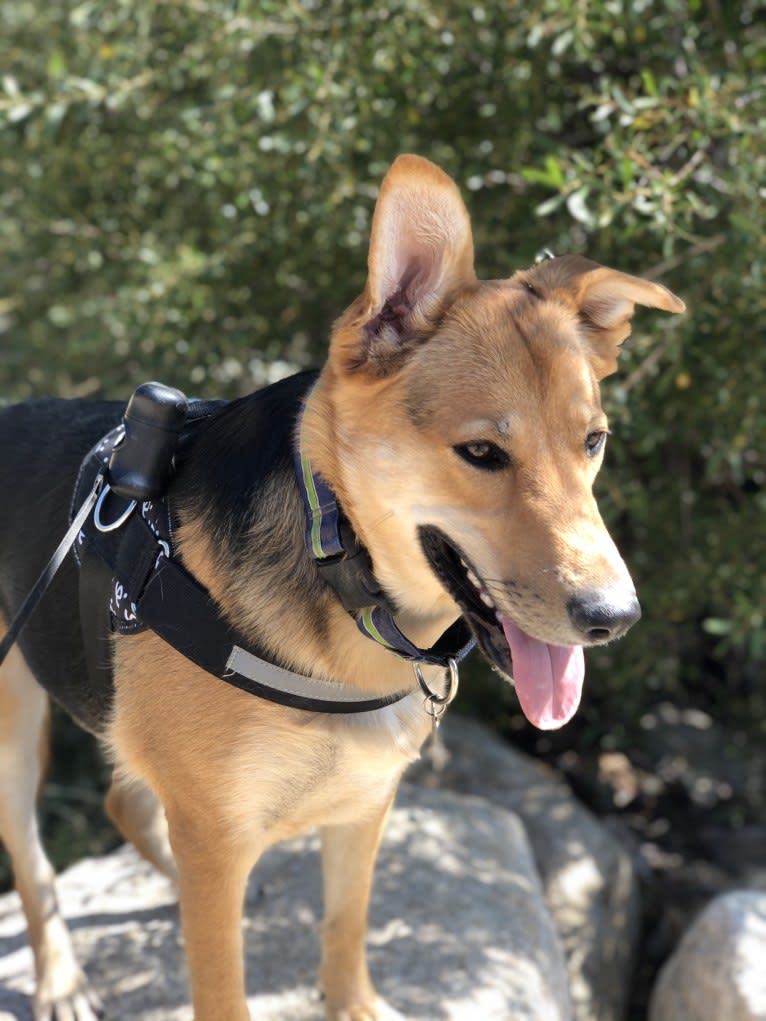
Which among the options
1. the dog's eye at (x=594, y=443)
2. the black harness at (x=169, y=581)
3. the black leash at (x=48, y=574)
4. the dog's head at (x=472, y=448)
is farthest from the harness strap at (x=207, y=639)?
the dog's eye at (x=594, y=443)

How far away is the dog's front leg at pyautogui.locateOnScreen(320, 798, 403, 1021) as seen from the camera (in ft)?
10.0

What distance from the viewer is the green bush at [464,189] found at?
3906 millimetres

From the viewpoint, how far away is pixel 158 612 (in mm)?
2525

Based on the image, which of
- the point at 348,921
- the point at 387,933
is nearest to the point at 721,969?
the point at 387,933

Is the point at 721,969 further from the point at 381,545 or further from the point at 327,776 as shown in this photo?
the point at 381,545

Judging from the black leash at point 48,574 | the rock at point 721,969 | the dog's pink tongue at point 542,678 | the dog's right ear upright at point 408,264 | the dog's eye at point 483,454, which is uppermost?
the dog's right ear upright at point 408,264

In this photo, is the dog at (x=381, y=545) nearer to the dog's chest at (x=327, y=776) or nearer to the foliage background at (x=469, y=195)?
the dog's chest at (x=327, y=776)

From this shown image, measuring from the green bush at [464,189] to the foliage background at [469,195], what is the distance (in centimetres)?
1

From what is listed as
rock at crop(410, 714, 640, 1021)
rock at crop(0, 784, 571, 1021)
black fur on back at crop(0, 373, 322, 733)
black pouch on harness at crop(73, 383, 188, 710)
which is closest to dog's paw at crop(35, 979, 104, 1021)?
rock at crop(0, 784, 571, 1021)

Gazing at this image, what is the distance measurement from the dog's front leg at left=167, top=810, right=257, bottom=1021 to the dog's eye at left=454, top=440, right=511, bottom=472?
101 cm

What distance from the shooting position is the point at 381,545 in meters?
2.38

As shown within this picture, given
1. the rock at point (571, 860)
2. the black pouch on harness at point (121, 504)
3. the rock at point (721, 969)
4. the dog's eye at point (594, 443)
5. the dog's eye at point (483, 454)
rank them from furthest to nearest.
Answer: the rock at point (571, 860), the rock at point (721, 969), the black pouch on harness at point (121, 504), the dog's eye at point (594, 443), the dog's eye at point (483, 454)

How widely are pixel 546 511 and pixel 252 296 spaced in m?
3.42

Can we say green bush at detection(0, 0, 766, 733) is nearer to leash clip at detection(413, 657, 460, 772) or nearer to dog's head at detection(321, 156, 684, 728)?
dog's head at detection(321, 156, 684, 728)
